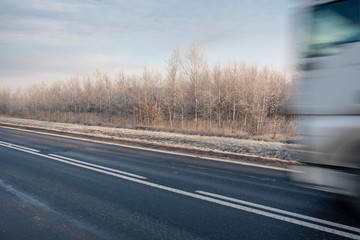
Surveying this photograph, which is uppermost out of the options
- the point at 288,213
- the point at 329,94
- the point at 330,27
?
the point at 330,27

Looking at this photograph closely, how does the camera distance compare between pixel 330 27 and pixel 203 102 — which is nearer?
pixel 330 27

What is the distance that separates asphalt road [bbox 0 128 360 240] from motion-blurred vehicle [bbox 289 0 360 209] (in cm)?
75

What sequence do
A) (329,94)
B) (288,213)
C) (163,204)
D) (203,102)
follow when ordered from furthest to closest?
(203,102) → (163,204) → (288,213) → (329,94)

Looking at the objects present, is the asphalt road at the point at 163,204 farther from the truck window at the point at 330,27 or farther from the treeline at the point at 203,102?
the treeline at the point at 203,102

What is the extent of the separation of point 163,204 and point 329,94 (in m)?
3.27

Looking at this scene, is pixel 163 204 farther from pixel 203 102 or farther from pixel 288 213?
pixel 203 102

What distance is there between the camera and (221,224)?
13.4ft

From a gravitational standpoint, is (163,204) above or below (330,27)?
below

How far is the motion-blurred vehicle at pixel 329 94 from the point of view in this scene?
3.76 metres

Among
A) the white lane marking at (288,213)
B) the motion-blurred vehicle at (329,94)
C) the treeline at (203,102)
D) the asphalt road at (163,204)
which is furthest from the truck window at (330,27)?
the treeline at (203,102)

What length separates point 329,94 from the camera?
13.1ft

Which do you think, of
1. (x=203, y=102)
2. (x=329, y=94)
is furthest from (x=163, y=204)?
(x=203, y=102)

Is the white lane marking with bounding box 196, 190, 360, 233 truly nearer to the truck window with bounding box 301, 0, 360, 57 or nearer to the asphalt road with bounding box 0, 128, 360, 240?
the asphalt road with bounding box 0, 128, 360, 240

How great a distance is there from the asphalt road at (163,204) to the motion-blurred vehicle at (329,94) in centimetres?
75
